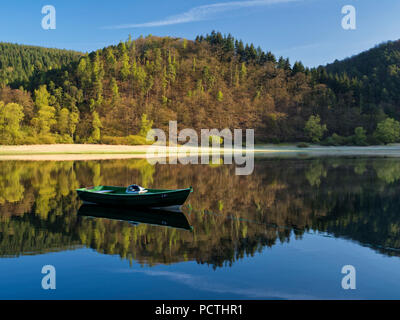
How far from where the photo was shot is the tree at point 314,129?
120m

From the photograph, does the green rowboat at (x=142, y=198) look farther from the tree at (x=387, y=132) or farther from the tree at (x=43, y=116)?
the tree at (x=387, y=132)

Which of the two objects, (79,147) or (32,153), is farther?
(79,147)

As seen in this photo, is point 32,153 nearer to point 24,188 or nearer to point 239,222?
point 24,188

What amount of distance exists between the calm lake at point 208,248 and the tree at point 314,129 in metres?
99.0

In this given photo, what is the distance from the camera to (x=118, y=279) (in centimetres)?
1031

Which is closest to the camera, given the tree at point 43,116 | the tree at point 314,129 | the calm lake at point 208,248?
the calm lake at point 208,248

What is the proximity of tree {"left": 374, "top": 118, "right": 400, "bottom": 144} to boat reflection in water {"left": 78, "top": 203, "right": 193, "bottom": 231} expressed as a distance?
110639 mm

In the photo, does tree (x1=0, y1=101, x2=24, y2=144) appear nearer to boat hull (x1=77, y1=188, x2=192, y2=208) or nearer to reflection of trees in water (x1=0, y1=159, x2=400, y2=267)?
reflection of trees in water (x1=0, y1=159, x2=400, y2=267)

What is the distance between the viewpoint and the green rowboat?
19.1 meters

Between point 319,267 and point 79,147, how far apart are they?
78676mm

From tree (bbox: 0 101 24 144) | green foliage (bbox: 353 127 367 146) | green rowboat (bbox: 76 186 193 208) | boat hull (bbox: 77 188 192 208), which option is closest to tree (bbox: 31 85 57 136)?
tree (bbox: 0 101 24 144)

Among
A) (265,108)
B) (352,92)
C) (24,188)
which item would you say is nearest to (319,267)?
(24,188)

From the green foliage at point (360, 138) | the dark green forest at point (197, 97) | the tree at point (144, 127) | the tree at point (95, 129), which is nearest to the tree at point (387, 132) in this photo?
the dark green forest at point (197, 97)

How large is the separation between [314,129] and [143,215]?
110 meters
